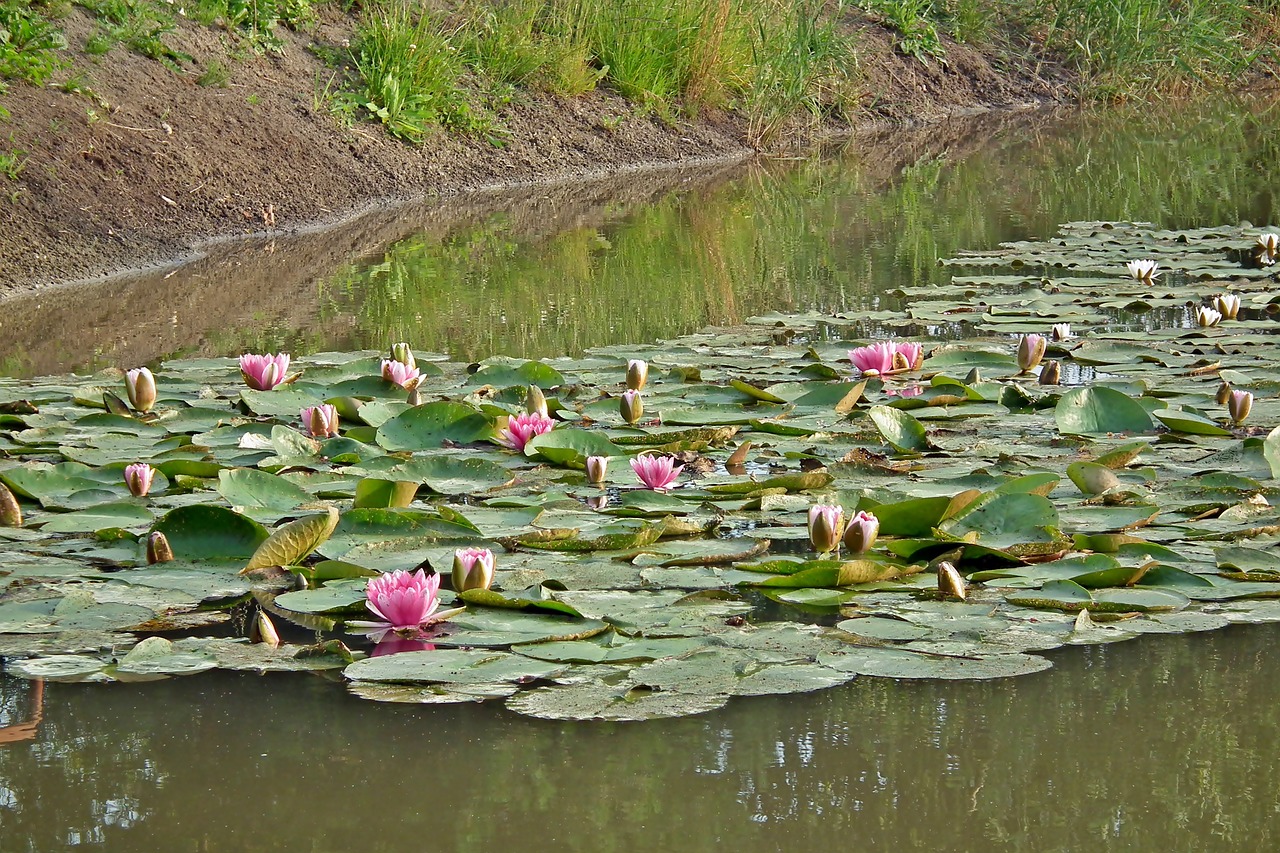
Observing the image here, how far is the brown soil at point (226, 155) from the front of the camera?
19.3ft

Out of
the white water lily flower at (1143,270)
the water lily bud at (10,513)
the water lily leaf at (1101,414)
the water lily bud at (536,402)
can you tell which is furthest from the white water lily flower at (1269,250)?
the water lily bud at (10,513)

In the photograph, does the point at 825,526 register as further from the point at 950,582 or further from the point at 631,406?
the point at 631,406

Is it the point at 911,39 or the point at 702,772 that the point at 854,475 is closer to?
the point at 702,772

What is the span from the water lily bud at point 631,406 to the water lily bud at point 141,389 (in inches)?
42.4

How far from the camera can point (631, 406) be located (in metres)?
3.20

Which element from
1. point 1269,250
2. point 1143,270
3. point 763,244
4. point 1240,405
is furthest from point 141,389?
point 1269,250

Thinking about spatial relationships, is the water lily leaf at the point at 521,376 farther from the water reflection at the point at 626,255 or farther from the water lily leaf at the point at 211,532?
the water lily leaf at the point at 211,532

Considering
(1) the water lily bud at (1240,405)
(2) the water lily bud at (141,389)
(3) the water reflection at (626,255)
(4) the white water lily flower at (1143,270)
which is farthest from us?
(4) the white water lily flower at (1143,270)

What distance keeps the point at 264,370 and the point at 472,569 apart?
1508mm

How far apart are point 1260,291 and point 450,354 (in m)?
2.74

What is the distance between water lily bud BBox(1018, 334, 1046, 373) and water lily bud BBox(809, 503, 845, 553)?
1.49 m

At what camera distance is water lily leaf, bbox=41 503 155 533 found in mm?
2527

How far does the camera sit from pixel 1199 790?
5.45 ft

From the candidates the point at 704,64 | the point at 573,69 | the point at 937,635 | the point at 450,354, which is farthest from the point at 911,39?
the point at 937,635
